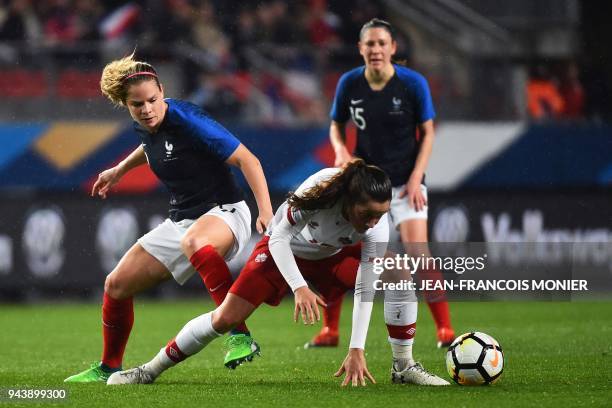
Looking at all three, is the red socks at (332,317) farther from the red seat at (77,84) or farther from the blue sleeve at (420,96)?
the red seat at (77,84)

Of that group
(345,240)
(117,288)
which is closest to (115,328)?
(117,288)

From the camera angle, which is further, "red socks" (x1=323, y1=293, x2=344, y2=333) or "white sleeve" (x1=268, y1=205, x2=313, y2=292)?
"red socks" (x1=323, y1=293, x2=344, y2=333)

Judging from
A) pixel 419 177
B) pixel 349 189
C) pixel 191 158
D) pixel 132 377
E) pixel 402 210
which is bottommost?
pixel 132 377

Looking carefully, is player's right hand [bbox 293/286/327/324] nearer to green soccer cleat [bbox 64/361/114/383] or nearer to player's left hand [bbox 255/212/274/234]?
player's left hand [bbox 255/212/274/234]

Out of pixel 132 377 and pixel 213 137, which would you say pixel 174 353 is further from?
pixel 213 137

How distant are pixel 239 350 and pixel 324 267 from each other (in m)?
0.62

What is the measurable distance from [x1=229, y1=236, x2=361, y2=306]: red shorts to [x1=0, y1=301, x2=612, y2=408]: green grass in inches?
17.6

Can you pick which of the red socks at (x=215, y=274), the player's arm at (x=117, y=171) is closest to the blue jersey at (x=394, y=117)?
the player's arm at (x=117, y=171)

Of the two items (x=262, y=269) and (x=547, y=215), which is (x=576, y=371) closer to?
(x=262, y=269)

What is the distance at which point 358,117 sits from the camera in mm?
7387

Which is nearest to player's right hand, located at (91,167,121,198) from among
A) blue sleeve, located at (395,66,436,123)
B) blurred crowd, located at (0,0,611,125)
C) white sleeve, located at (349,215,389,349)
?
white sleeve, located at (349,215,389,349)

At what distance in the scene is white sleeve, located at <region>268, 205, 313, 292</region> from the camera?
5098 millimetres

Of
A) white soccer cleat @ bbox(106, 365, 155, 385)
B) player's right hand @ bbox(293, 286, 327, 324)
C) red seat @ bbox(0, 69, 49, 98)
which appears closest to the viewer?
player's right hand @ bbox(293, 286, 327, 324)

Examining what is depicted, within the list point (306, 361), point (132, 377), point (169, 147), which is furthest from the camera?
point (306, 361)
